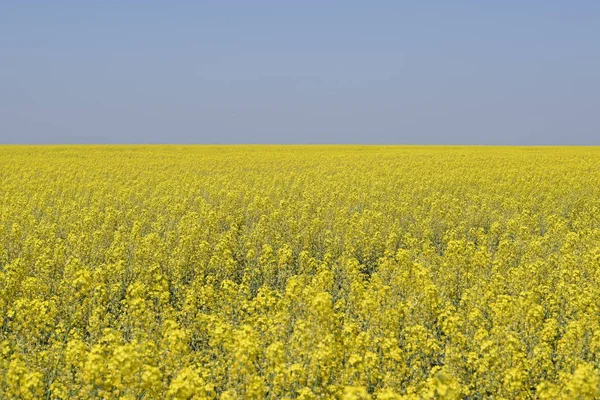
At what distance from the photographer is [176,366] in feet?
20.3

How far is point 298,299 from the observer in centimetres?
835

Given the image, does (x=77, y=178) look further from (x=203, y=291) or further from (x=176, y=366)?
(x=176, y=366)

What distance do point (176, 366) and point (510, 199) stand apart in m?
15.7

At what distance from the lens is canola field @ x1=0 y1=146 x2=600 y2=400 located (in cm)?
578

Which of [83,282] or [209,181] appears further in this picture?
[209,181]

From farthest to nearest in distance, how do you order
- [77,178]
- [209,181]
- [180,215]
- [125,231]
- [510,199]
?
[77,178] → [209,181] → [510,199] → [180,215] → [125,231]

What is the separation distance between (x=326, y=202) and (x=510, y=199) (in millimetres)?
6929

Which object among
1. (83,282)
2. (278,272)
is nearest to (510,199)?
(278,272)

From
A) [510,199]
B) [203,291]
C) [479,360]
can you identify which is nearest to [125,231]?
[203,291]

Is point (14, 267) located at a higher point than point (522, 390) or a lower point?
higher

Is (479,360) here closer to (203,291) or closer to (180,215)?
(203,291)

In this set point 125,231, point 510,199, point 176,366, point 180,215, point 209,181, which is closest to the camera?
point 176,366

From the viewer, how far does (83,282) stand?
25.8 feet

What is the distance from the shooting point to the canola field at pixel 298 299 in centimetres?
578
